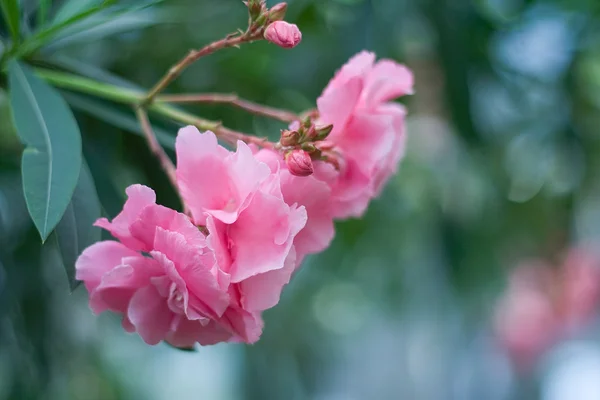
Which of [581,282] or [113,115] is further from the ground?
[581,282]

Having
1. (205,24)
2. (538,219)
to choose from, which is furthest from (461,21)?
(538,219)

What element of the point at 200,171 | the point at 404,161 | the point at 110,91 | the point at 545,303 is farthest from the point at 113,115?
the point at 545,303

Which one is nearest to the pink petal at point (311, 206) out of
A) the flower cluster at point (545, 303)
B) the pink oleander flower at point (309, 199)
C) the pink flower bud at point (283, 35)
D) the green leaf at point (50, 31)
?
the pink oleander flower at point (309, 199)

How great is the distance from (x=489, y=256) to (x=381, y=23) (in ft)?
3.22

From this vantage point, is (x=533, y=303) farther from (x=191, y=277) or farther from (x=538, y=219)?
(x=191, y=277)

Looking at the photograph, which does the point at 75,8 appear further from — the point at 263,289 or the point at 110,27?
the point at 263,289

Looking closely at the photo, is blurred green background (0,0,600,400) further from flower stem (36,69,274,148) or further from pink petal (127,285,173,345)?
pink petal (127,285,173,345)

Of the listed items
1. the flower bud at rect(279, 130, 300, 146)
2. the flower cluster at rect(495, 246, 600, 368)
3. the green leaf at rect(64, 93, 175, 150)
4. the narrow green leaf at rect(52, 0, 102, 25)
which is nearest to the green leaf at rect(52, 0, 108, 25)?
the narrow green leaf at rect(52, 0, 102, 25)

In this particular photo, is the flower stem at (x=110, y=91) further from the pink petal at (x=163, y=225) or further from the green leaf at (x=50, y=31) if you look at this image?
the pink petal at (x=163, y=225)

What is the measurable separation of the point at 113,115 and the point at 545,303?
2.33 meters

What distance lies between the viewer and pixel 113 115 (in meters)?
0.75

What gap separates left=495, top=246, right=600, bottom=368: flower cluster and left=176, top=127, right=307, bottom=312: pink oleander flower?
2.12 meters

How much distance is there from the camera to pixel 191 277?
1.55ft

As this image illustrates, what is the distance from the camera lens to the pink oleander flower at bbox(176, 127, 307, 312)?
0.49 metres
